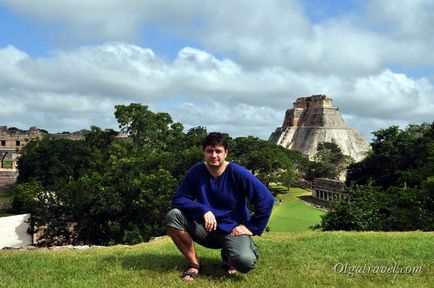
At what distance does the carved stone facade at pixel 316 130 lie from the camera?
86.3 metres

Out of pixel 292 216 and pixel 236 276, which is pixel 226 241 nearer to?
pixel 236 276

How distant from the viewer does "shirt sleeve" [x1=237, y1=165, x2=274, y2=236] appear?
17.0 feet

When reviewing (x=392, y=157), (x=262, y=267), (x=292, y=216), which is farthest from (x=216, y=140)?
(x=392, y=157)

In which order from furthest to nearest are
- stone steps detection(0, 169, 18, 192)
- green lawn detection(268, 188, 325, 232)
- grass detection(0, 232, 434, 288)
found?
stone steps detection(0, 169, 18, 192) < green lawn detection(268, 188, 325, 232) < grass detection(0, 232, 434, 288)

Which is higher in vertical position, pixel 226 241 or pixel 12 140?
pixel 226 241

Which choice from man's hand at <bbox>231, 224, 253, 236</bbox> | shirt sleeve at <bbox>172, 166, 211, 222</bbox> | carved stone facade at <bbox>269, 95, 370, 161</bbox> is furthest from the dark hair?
carved stone facade at <bbox>269, 95, 370, 161</bbox>

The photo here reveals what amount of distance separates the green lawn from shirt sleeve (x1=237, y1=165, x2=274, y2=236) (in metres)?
20.8

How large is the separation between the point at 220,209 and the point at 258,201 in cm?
46

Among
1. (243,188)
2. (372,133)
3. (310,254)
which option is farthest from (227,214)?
Result: (372,133)

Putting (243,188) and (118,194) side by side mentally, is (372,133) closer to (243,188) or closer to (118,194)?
(118,194)

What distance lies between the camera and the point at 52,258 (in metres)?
6.29

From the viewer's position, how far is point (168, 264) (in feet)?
18.9

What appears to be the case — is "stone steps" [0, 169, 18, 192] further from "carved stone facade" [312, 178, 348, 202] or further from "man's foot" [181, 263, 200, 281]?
"man's foot" [181, 263, 200, 281]

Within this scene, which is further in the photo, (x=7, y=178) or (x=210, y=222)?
(x=7, y=178)
